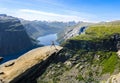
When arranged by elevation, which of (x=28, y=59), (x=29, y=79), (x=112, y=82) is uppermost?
(x=28, y=59)

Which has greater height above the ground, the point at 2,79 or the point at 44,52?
the point at 44,52

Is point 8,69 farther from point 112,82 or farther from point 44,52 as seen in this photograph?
point 112,82

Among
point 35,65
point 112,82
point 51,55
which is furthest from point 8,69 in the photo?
point 112,82

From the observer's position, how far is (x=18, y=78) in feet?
150

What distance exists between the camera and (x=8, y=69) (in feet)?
158

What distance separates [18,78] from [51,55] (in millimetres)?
7625

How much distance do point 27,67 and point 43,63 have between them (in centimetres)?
362

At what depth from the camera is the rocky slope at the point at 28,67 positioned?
45875mm

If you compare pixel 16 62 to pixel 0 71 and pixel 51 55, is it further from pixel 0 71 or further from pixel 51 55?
pixel 51 55

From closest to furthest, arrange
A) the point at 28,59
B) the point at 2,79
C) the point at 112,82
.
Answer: the point at 2,79 → the point at 28,59 → the point at 112,82

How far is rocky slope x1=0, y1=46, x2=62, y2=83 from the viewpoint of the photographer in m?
45.9

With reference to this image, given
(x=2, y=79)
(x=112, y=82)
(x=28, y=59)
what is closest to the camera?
(x=2, y=79)

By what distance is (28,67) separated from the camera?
153 feet

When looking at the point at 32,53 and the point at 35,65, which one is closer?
the point at 35,65
